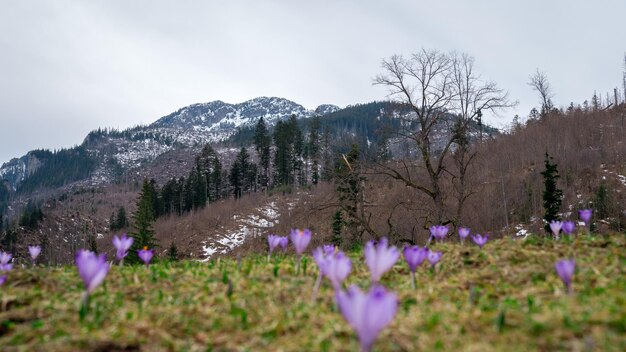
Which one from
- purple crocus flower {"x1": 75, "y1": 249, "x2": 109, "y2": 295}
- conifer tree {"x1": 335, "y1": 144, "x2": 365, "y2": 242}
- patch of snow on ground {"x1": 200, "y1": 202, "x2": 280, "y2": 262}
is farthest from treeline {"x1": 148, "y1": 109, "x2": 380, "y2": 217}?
purple crocus flower {"x1": 75, "y1": 249, "x2": 109, "y2": 295}

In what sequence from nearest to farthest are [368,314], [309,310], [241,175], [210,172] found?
[368,314]
[309,310]
[241,175]
[210,172]

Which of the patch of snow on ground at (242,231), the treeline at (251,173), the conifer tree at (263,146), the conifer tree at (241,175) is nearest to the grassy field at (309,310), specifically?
the patch of snow on ground at (242,231)

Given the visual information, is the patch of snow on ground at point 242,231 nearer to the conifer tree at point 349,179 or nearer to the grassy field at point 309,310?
the conifer tree at point 349,179

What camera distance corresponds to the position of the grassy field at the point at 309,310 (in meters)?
1.89

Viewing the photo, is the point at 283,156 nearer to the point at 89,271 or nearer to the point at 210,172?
the point at 210,172

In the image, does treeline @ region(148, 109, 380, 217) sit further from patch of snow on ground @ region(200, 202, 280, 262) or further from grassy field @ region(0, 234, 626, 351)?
grassy field @ region(0, 234, 626, 351)

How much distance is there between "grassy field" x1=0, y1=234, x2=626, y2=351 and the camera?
189cm

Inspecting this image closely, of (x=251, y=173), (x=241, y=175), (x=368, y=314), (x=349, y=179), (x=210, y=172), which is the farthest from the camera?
(x=251, y=173)

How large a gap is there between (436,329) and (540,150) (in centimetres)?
4515

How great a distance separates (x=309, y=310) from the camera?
244 centimetres

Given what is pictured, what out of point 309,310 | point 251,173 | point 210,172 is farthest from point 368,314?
point 251,173

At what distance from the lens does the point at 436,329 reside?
2053 mm

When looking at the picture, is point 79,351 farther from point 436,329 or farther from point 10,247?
point 10,247

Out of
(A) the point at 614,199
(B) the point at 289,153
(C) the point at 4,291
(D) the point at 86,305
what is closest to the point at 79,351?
(D) the point at 86,305
